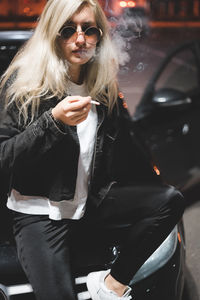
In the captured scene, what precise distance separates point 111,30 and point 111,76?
9.1 inches

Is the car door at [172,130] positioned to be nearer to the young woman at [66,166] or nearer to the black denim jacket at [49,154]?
the black denim jacket at [49,154]

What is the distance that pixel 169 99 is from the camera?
3602mm

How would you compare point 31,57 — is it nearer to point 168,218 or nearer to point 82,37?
point 82,37

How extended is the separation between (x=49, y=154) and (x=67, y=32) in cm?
54

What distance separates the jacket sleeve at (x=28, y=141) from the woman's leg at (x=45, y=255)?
29 centimetres

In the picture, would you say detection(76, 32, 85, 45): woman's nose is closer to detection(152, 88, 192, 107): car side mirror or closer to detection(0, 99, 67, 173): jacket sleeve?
detection(0, 99, 67, 173): jacket sleeve

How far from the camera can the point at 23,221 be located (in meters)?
2.08

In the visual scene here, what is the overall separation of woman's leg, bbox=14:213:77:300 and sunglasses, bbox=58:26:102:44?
82cm

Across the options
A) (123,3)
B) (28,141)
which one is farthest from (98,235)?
(123,3)

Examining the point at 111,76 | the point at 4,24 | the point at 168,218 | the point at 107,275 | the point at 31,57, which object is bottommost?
the point at 4,24

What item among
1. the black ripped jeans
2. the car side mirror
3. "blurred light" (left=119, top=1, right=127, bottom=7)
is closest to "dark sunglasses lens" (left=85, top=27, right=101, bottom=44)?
"blurred light" (left=119, top=1, right=127, bottom=7)

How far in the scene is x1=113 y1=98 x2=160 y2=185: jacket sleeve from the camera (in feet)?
8.80

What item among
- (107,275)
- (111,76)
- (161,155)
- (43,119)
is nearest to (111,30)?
→ (111,76)

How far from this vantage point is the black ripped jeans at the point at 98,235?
6.30ft
